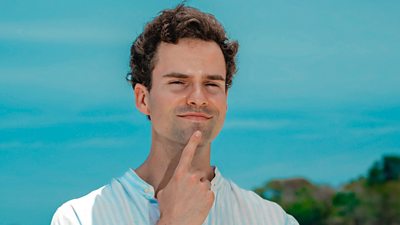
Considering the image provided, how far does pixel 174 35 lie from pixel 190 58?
0.69 feet

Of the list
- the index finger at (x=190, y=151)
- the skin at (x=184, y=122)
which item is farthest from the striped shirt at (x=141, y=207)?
the index finger at (x=190, y=151)

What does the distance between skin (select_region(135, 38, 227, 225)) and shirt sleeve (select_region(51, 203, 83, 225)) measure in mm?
460

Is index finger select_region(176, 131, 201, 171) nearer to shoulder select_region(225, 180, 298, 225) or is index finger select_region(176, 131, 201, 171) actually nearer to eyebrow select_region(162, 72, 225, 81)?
eyebrow select_region(162, 72, 225, 81)

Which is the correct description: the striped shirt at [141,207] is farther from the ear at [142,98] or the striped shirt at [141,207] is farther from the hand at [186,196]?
the ear at [142,98]

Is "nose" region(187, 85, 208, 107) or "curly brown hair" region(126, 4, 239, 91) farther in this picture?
"curly brown hair" region(126, 4, 239, 91)

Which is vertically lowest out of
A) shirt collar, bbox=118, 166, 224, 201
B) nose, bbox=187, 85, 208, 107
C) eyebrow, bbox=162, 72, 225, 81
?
shirt collar, bbox=118, 166, 224, 201

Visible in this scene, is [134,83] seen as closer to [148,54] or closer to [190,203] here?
[148,54]

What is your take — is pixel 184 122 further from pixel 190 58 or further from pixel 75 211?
pixel 75 211

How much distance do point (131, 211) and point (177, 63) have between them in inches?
34.8

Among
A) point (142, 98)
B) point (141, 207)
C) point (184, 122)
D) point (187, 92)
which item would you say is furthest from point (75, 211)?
point (187, 92)

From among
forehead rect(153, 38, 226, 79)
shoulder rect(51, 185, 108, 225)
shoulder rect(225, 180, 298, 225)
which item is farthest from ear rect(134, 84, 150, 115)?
shoulder rect(225, 180, 298, 225)

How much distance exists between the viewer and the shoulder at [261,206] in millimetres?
4484

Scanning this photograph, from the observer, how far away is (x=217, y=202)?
442cm

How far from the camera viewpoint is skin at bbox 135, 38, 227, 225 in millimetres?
3963
